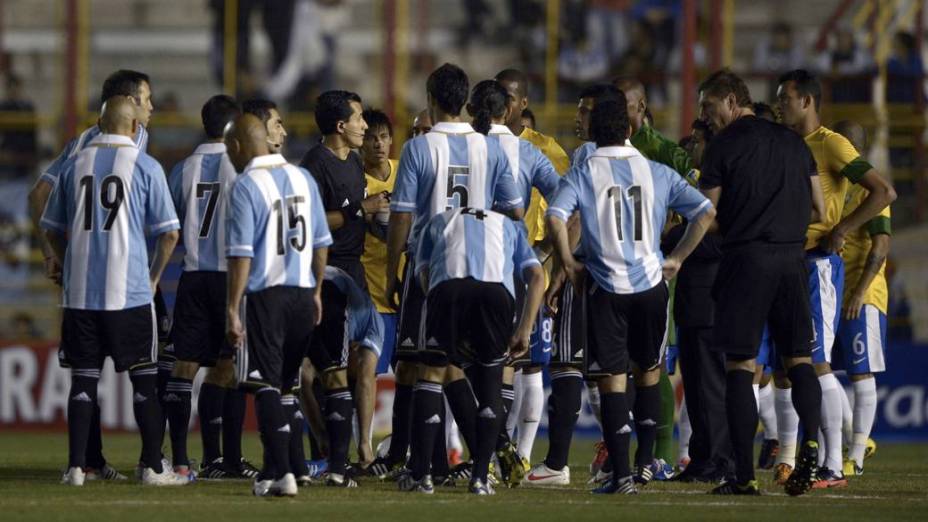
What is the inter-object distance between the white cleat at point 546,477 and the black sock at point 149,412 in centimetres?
209

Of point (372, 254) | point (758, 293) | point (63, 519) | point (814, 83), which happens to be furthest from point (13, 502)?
point (814, 83)

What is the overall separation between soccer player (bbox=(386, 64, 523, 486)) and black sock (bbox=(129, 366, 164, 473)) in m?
1.50

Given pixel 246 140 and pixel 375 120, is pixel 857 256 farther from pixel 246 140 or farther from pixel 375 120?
pixel 246 140

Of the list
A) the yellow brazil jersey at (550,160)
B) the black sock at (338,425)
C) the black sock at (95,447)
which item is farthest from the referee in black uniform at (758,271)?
A: the black sock at (95,447)

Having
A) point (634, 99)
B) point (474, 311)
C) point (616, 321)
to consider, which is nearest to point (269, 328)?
point (474, 311)

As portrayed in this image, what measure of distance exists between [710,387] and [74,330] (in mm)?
3926

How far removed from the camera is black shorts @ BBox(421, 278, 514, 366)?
9328mm

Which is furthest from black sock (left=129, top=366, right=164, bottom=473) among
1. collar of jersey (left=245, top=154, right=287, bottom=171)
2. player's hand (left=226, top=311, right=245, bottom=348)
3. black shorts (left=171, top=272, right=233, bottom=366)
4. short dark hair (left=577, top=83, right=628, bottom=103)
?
short dark hair (left=577, top=83, right=628, bottom=103)

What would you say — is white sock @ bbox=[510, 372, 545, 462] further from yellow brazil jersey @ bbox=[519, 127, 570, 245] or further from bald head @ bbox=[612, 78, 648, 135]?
bald head @ bbox=[612, 78, 648, 135]

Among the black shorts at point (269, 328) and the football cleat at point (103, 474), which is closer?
the black shorts at point (269, 328)

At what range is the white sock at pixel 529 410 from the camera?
→ 11.3m

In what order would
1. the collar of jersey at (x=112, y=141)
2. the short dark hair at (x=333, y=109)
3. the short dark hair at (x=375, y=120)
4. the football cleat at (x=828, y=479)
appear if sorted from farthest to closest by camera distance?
the short dark hair at (x=375, y=120)
the short dark hair at (x=333, y=109)
the football cleat at (x=828, y=479)
the collar of jersey at (x=112, y=141)

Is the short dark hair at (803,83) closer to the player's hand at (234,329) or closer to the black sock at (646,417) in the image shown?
the black sock at (646,417)

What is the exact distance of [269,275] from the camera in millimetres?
9086
